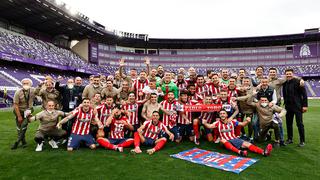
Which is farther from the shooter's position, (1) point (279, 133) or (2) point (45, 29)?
(2) point (45, 29)

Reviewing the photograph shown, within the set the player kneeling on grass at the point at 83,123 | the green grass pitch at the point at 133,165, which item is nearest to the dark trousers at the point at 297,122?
the green grass pitch at the point at 133,165

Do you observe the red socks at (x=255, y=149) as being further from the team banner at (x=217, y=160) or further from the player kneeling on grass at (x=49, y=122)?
the player kneeling on grass at (x=49, y=122)

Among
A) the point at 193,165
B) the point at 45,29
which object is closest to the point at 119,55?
the point at 45,29

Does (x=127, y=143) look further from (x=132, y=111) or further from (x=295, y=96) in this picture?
(x=295, y=96)

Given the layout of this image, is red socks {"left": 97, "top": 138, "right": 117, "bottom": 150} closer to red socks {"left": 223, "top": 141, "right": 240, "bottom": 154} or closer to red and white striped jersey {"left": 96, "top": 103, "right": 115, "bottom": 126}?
red and white striped jersey {"left": 96, "top": 103, "right": 115, "bottom": 126}

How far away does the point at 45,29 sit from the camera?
39.1 metres

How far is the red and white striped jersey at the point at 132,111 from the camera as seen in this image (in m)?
6.42

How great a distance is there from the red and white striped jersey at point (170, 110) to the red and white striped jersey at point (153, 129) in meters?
0.67

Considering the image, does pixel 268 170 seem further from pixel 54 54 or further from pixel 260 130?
pixel 54 54

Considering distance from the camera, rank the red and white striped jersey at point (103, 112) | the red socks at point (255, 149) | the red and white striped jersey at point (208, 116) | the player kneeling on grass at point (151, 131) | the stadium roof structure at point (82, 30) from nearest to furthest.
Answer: the red socks at point (255, 149) < the player kneeling on grass at point (151, 131) < the red and white striped jersey at point (103, 112) < the red and white striped jersey at point (208, 116) < the stadium roof structure at point (82, 30)

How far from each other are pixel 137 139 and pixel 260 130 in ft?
11.1

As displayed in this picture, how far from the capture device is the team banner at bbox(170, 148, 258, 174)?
4.23 meters

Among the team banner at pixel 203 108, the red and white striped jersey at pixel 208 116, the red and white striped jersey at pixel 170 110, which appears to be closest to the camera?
the team banner at pixel 203 108

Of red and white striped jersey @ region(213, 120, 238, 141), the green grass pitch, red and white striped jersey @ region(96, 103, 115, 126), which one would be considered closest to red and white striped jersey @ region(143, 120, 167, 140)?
the green grass pitch
